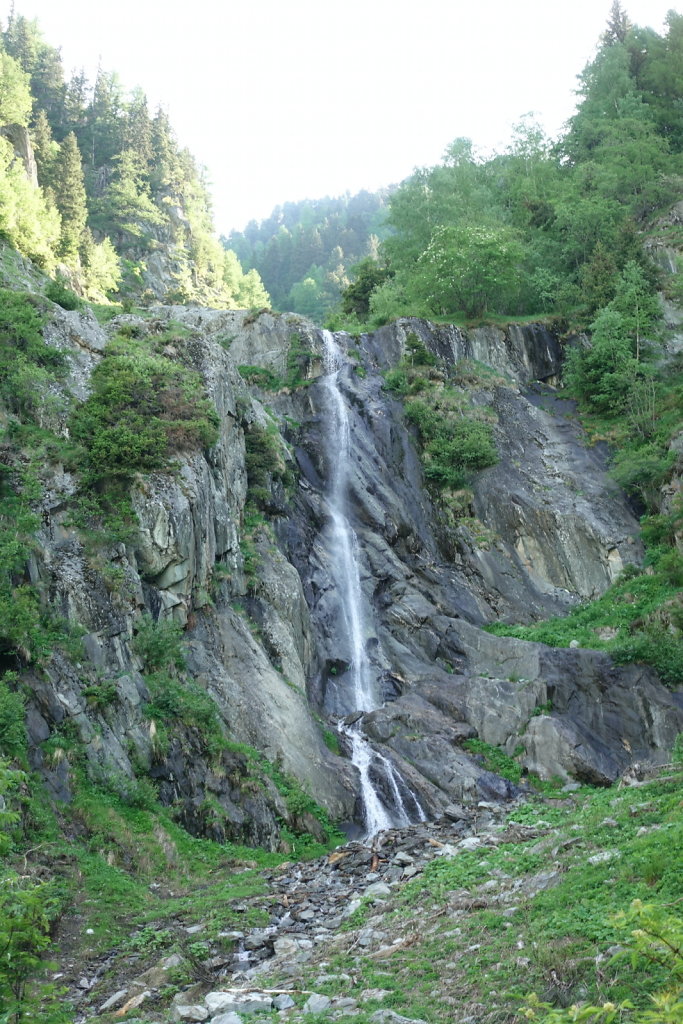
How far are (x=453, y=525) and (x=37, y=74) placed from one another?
68.3 meters

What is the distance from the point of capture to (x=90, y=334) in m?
23.2

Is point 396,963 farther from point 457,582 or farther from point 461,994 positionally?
point 457,582

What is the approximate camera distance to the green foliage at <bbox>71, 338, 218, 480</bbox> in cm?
1886

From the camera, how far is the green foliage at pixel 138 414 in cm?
1886

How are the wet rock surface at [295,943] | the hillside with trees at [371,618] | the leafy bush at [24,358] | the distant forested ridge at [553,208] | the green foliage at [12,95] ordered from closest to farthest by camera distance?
1. the wet rock surface at [295,943]
2. the hillside with trees at [371,618]
3. the leafy bush at [24,358]
4. the distant forested ridge at [553,208]
5. the green foliage at [12,95]

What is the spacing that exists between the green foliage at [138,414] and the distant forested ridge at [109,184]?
23457mm

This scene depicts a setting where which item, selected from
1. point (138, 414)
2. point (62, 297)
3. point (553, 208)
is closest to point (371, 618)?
point (138, 414)

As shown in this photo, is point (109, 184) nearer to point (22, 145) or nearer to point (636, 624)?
point (22, 145)

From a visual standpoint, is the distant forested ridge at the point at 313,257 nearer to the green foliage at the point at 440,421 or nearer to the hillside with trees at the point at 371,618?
the hillside with trees at the point at 371,618

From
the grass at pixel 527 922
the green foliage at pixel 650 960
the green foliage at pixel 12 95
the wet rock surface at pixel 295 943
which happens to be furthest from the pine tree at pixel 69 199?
the green foliage at pixel 650 960

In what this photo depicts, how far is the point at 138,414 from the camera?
67.3 feet

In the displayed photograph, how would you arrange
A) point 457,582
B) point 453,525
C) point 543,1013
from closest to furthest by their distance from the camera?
point 543,1013 → point 457,582 → point 453,525

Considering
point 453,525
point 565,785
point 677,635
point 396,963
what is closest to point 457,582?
point 453,525

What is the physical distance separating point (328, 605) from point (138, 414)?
9.39 metres
